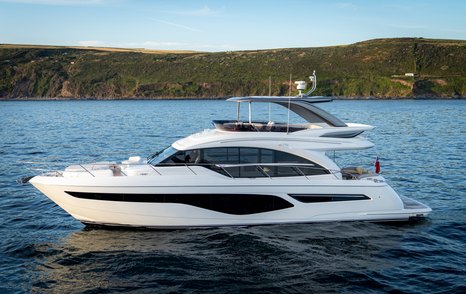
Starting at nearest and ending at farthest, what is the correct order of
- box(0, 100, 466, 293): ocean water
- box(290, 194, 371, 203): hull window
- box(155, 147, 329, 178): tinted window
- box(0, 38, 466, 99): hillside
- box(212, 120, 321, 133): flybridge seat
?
box(0, 100, 466, 293): ocean water
box(290, 194, 371, 203): hull window
box(155, 147, 329, 178): tinted window
box(212, 120, 321, 133): flybridge seat
box(0, 38, 466, 99): hillside

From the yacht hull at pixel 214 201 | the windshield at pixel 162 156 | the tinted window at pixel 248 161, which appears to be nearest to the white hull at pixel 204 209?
the yacht hull at pixel 214 201

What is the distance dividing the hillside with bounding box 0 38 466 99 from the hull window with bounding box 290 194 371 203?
10315 centimetres

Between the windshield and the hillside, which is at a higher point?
the hillside

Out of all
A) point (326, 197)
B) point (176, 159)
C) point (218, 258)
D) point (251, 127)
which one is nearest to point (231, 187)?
point (176, 159)

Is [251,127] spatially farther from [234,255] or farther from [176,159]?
[234,255]

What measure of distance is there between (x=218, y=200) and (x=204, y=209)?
513 millimetres

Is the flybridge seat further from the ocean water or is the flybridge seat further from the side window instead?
the ocean water

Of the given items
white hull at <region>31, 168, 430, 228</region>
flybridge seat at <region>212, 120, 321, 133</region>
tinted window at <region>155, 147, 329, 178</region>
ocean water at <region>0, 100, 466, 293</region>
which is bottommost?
ocean water at <region>0, 100, 466, 293</region>

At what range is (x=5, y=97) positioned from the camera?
12900cm

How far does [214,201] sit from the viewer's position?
13.9 meters

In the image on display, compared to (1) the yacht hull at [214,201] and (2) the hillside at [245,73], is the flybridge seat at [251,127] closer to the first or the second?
(1) the yacht hull at [214,201]

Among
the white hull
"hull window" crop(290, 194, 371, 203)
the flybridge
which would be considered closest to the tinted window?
the white hull

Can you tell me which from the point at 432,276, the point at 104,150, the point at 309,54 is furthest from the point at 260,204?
the point at 309,54

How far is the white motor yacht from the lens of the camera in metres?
13.7
